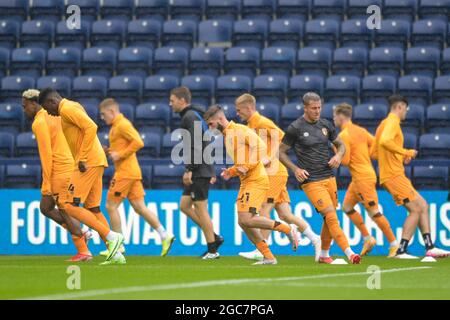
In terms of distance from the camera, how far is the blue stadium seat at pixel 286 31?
22.2m

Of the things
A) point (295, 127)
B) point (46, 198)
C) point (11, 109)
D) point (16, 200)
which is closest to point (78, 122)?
point (46, 198)

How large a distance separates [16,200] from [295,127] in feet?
19.9

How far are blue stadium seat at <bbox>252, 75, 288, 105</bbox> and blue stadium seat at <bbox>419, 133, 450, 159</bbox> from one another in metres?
3.01

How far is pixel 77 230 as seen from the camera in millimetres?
14289

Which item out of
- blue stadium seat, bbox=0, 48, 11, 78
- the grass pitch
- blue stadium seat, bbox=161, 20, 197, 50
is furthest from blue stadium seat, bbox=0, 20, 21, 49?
the grass pitch

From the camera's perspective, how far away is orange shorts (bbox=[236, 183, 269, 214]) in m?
13.2

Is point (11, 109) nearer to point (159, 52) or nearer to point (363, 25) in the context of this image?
point (159, 52)

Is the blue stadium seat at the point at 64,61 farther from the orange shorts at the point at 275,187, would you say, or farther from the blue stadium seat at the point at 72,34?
the orange shorts at the point at 275,187

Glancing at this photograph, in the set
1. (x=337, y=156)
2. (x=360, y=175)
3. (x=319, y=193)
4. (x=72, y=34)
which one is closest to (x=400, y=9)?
(x=72, y=34)

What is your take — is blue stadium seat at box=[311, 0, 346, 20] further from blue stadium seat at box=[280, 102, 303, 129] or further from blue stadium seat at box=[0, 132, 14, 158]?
blue stadium seat at box=[0, 132, 14, 158]

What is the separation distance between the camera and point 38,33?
22.8 metres

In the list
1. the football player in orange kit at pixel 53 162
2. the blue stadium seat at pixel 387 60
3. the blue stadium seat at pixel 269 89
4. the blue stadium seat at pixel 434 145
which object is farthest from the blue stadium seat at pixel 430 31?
the football player in orange kit at pixel 53 162

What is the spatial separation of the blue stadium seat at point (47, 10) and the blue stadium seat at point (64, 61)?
1.64 m

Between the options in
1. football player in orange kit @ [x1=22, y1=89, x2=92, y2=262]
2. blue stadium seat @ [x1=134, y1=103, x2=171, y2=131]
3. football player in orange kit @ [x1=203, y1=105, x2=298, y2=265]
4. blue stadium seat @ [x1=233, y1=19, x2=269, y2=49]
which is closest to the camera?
football player in orange kit @ [x1=203, y1=105, x2=298, y2=265]
